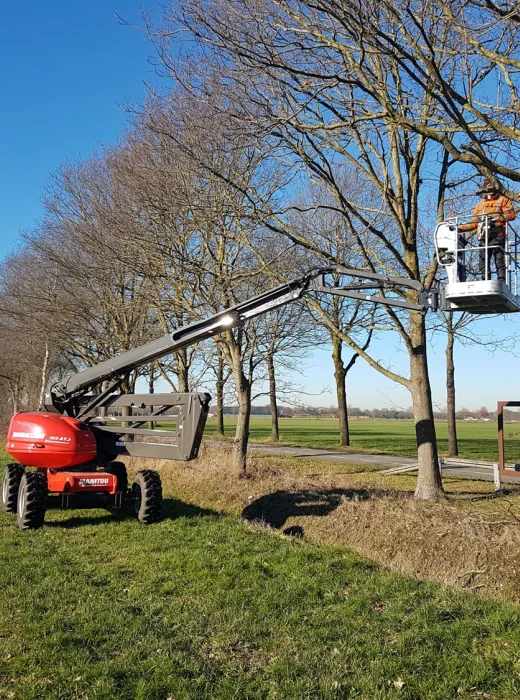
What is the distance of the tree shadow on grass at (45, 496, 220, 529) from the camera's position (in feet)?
33.5

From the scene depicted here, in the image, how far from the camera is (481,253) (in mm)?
7281

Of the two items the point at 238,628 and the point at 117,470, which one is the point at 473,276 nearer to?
the point at 238,628

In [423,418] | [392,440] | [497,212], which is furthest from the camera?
[392,440]

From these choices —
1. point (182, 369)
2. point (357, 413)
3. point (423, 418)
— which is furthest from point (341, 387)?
point (357, 413)

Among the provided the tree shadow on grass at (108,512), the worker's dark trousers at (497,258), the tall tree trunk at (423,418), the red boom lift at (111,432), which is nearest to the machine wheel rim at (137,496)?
the red boom lift at (111,432)

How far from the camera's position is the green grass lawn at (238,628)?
442 cm

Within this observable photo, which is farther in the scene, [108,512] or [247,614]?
[108,512]

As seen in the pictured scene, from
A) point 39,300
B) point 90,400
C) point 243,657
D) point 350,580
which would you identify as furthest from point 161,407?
point 39,300

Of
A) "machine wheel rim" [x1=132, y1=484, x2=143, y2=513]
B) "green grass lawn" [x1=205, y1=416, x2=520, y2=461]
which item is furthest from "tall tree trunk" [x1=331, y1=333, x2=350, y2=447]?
"machine wheel rim" [x1=132, y1=484, x2=143, y2=513]

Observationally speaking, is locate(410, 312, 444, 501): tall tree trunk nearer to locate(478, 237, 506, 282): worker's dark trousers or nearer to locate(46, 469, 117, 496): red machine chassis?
locate(478, 237, 506, 282): worker's dark trousers

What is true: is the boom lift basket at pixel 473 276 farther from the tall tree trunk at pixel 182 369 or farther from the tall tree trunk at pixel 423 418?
the tall tree trunk at pixel 182 369

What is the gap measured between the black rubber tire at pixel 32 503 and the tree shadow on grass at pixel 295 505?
3.49 metres

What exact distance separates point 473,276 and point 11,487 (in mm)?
8428

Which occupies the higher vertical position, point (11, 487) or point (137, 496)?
point (11, 487)
